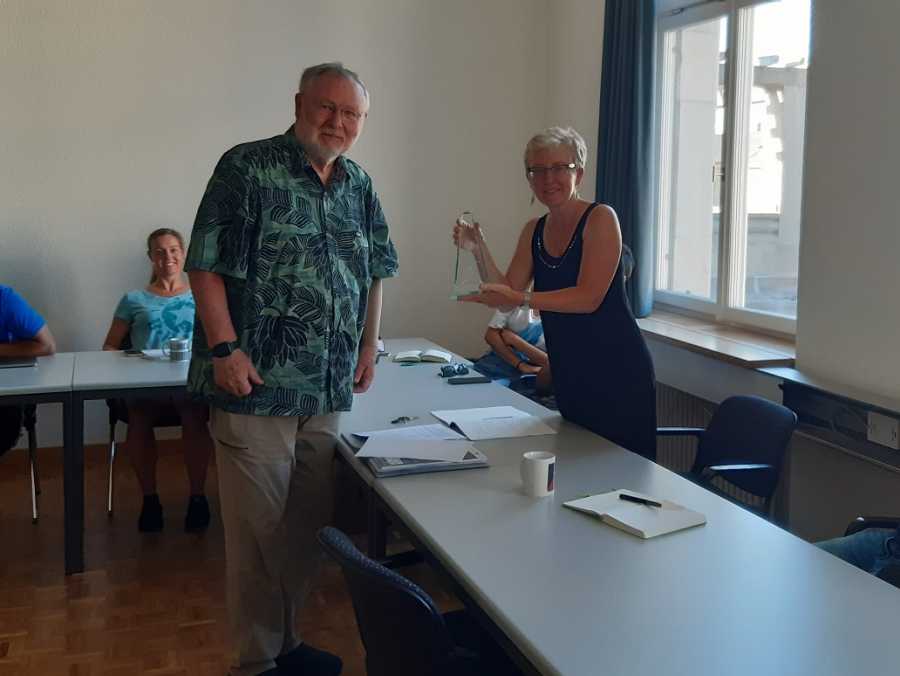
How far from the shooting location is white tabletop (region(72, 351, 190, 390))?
3344 mm

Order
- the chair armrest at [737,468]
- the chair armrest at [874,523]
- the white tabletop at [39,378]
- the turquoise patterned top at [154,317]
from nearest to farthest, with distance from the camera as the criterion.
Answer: the chair armrest at [874,523] → the chair armrest at [737,468] → the white tabletop at [39,378] → the turquoise patterned top at [154,317]

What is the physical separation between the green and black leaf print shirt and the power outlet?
1.63m

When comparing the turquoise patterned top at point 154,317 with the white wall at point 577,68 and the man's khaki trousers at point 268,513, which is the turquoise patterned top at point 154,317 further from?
the white wall at point 577,68

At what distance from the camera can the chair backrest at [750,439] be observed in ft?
8.66

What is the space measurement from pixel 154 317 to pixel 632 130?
94.0 inches

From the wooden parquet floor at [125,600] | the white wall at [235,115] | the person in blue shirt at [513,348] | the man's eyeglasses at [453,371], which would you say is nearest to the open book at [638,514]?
the wooden parquet floor at [125,600]

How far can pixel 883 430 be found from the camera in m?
2.79

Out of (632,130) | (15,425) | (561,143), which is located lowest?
(15,425)

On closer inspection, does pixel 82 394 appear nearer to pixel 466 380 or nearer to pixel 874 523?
pixel 466 380

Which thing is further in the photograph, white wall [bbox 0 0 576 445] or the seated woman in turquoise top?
white wall [bbox 0 0 576 445]

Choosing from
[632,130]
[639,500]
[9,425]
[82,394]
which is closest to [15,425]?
[9,425]

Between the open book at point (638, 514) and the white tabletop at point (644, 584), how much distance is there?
0.02 m

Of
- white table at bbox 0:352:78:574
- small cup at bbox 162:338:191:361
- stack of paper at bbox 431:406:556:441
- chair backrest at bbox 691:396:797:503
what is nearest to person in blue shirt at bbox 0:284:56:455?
white table at bbox 0:352:78:574

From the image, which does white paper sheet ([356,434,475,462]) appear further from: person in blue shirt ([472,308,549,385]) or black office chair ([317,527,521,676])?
person in blue shirt ([472,308,549,385])
